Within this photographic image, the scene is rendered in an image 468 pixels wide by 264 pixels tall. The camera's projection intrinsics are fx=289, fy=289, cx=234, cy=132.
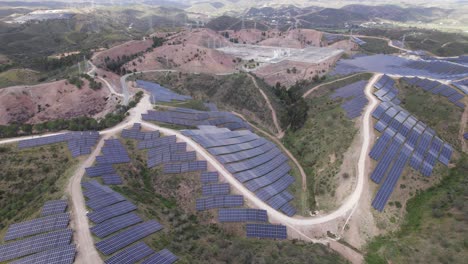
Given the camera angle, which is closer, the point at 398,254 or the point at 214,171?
the point at 398,254

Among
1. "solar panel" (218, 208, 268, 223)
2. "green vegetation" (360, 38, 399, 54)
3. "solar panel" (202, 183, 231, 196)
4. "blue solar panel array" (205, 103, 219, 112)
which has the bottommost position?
"solar panel" (218, 208, 268, 223)

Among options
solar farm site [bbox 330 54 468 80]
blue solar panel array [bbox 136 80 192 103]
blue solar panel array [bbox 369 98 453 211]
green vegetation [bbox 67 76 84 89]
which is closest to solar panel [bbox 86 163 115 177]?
blue solar panel array [bbox 136 80 192 103]

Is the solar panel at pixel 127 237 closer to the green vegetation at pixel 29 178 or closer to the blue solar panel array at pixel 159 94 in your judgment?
the green vegetation at pixel 29 178

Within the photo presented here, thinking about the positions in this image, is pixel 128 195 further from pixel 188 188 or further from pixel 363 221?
pixel 363 221

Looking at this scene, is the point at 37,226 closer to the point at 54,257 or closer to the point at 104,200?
the point at 54,257

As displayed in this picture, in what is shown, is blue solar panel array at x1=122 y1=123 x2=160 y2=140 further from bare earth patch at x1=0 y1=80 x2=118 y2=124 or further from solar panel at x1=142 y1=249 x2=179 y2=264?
solar panel at x1=142 y1=249 x2=179 y2=264

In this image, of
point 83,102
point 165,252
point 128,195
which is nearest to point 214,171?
point 128,195
